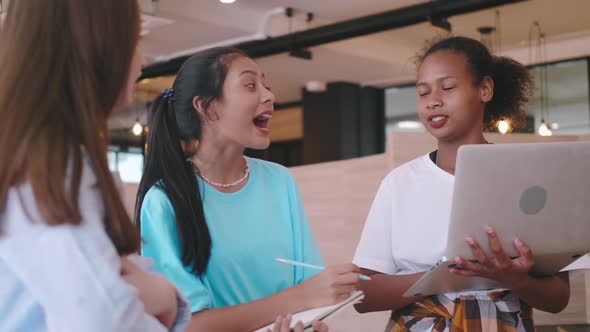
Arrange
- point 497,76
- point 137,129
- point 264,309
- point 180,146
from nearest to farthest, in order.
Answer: point 264,309 → point 180,146 → point 497,76 → point 137,129

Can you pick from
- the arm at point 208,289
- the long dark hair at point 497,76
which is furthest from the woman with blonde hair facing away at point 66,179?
the long dark hair at point 497,76

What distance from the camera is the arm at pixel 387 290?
5.30 feet

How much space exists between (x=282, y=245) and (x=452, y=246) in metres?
0.38

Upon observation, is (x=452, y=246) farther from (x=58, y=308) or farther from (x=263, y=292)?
(x=58, y=308)

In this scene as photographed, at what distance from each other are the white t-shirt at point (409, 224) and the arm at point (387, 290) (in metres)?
0.04

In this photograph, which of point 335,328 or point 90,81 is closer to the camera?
point 90,81

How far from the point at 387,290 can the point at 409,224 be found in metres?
0.17

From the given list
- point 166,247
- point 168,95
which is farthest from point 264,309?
point 168,95

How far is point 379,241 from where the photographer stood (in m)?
1.70

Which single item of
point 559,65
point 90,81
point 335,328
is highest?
point 90,81

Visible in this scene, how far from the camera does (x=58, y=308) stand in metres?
0.73

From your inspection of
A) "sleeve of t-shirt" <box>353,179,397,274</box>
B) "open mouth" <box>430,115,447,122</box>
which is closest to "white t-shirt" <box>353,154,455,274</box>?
"sleeve of t-shirt" <box>353,179,397,274</box>

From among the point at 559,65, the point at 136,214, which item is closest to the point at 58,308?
the point at 136,214

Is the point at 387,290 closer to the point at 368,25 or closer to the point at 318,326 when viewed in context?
the point at 318,326
